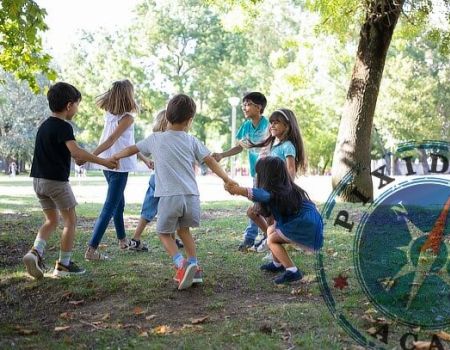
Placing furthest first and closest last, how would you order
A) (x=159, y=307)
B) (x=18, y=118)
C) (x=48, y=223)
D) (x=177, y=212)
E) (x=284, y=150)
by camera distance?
(x=18, y=118)
(x=284, y=150)
(x=48, y=223)
(x=177, y=212)
(x=159, y=307)

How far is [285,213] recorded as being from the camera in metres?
4.66

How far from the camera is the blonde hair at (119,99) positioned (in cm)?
564

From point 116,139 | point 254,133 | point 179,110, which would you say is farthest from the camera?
point 254,133

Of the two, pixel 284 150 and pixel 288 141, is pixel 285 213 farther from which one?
pixel 288 141

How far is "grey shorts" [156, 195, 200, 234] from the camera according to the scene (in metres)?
4.49

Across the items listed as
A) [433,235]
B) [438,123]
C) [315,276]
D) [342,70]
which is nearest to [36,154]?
[315,276]

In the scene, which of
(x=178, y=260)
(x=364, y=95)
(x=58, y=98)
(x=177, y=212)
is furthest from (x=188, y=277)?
(x=364, y=95)

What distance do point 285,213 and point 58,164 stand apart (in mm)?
2108

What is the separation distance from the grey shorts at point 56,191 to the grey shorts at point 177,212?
0.98 metres

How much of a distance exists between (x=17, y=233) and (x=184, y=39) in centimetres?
4094

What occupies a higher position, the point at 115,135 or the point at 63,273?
the point at 115,135

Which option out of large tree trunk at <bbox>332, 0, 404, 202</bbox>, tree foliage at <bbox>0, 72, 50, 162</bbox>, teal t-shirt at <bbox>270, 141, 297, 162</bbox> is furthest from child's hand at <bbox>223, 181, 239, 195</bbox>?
tree foliage at <bbox>0, 72, 50, 162</bbox>

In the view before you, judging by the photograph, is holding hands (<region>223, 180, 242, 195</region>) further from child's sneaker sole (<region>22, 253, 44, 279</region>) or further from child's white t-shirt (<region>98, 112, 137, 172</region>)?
child's sneaker sole (<region>22, 253, 44, 279</region>)

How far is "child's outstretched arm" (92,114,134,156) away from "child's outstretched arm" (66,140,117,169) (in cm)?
36
